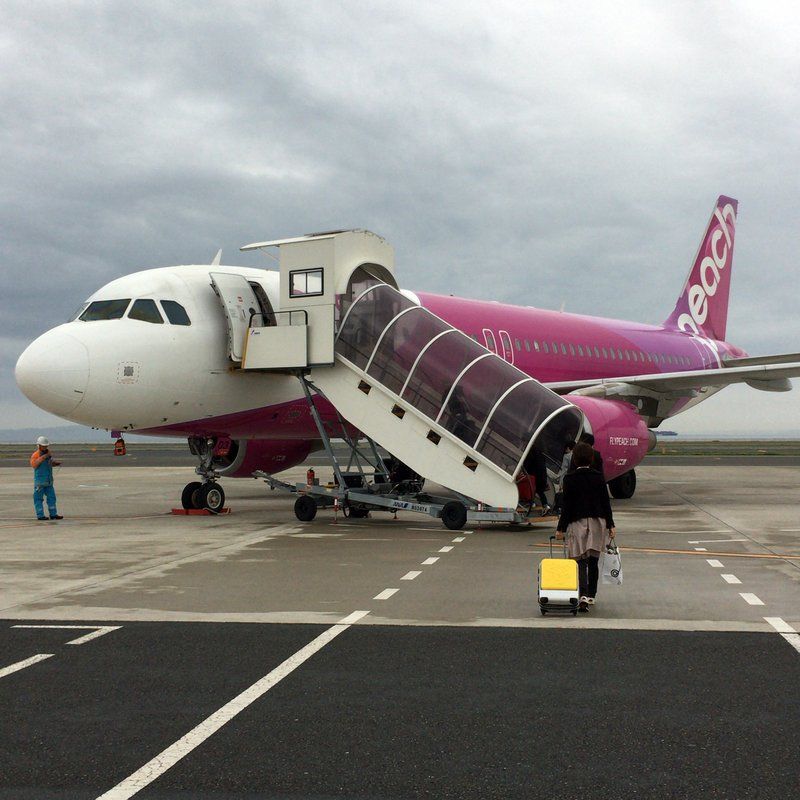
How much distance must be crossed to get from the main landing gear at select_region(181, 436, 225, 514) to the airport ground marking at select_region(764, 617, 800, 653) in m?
12.4

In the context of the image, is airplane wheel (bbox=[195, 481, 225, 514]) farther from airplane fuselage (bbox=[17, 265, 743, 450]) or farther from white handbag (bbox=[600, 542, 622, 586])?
white handbag (bbox=[600, 542, 622, 586])

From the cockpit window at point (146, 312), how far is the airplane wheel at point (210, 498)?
11.9 ft

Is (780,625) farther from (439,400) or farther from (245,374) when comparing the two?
(245,374)

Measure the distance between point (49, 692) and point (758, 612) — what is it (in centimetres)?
572

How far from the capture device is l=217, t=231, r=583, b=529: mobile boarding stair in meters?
15.3

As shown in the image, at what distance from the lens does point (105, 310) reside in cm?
1683

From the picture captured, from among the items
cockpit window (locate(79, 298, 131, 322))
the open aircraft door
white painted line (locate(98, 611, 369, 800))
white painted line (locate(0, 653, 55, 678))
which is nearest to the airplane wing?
the open aircraft door

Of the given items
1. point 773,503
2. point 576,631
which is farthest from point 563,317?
point 576,631

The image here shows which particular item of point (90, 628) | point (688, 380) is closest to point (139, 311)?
point (90, 628)

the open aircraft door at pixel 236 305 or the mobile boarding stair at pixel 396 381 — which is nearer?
the mobile boarding stair at pixel 396 381

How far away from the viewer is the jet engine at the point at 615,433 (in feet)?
57.4

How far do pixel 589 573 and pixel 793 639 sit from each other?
6.41 feet

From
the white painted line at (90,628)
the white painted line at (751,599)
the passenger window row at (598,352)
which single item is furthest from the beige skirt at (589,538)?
the passenger window row at (598,352)

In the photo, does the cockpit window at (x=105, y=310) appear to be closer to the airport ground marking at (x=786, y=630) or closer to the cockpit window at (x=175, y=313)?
the cockpit window at (x=175, y=313)
